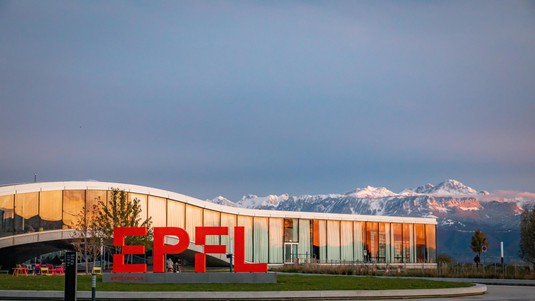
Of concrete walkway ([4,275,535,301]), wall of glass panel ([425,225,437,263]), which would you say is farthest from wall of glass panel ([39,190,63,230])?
wall of glass panel ([425,225,437,263])

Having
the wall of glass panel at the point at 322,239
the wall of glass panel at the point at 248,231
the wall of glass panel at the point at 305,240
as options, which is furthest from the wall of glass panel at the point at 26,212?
the wall of glass panel at the point at 322,239

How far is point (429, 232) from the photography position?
10575cm

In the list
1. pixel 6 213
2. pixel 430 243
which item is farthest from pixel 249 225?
pixel 430 243

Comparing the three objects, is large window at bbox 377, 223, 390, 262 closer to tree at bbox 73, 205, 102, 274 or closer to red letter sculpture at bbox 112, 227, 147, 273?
tree at bbox 73, 205, 102, 274

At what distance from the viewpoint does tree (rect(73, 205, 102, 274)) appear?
66.2m

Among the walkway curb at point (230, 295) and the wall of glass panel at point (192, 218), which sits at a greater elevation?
the wall of glass panel at point (192, 218)

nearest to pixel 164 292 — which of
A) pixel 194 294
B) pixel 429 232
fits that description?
pixel 194 294

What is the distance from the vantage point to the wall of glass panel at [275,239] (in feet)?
299

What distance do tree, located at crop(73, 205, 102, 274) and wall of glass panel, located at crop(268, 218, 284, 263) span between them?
2279 centimetres

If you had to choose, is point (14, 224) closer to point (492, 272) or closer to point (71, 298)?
point (492, 272)

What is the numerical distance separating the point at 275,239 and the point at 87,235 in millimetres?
26804

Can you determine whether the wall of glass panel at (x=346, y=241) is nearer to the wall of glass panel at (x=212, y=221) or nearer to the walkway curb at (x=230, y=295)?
the wall of glass panel at (x=212, y=221)

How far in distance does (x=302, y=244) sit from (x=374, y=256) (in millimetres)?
10187

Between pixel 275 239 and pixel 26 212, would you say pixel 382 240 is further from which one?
pixel 26 212
